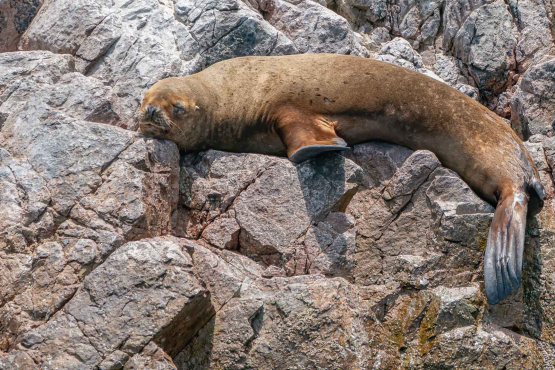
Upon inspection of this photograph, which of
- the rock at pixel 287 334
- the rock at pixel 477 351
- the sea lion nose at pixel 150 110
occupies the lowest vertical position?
the rock at pixel 477 351

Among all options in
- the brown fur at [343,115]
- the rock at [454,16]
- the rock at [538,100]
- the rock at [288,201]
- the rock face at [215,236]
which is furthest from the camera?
the rock at [454,16]

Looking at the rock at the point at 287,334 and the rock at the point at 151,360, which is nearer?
the rock at the point at 151,360

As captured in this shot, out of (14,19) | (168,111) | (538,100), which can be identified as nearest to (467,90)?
(538,100)

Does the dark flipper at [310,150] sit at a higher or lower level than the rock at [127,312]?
higher

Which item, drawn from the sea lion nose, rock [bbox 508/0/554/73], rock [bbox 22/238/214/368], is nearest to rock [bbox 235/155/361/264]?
rock [bbox 22/238/214/368]

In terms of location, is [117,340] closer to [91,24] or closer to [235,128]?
[235,128]

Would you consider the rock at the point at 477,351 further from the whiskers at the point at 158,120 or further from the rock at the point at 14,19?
the rock at the point at 14,19

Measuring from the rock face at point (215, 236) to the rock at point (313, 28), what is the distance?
1.94ft

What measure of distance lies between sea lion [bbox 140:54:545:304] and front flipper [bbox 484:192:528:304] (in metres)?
0.30

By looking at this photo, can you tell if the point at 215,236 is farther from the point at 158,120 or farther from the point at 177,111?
the point at 177,111

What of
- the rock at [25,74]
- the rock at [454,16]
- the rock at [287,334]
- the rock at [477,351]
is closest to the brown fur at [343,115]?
the rock at [25,74]

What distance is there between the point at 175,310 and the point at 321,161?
2.21m

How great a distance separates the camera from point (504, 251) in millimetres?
5383

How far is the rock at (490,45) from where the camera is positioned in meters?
8.86
